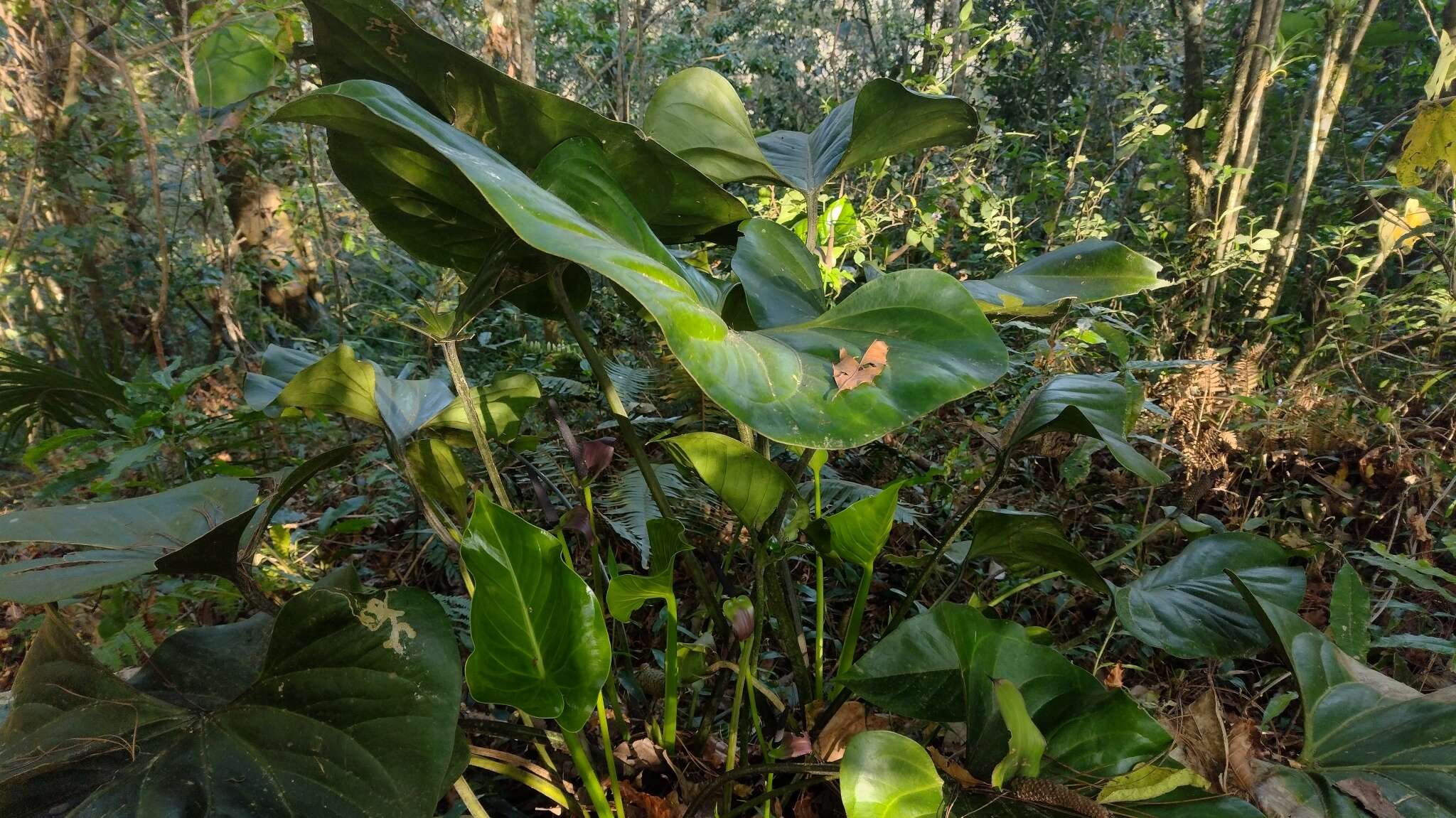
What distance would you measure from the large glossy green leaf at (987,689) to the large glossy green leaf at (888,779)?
66 millimetres

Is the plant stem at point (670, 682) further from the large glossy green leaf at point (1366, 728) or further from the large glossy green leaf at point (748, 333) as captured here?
the large glossy green leaf at point (1366, 728)

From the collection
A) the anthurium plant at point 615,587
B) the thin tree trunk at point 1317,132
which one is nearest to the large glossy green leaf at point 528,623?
the anthurium plant at point 615,587

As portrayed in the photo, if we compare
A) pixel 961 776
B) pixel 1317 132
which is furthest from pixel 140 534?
pixel 1317 132

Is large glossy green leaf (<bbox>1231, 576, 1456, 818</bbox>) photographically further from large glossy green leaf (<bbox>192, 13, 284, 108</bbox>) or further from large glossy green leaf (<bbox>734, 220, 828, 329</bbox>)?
large glossy green leaf (<bbox>192, 13, 284, 108</bbox>)

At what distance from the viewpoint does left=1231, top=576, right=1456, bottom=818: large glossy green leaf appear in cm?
→ 55

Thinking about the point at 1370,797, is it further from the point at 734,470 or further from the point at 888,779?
the point at 734,470

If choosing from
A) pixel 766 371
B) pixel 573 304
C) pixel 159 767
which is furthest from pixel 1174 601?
pixel 159 767

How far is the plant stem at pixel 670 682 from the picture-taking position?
73 cm

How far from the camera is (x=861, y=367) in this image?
1.72 ft

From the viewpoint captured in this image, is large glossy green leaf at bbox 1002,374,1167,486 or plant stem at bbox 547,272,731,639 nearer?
large glossy green leaf at bbox 1002,374,1167,486

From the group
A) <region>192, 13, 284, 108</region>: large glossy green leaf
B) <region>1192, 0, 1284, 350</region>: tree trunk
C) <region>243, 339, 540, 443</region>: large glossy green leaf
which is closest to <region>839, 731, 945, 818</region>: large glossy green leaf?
<region>243, 339, 540, 443</region>: large glossy green leaf

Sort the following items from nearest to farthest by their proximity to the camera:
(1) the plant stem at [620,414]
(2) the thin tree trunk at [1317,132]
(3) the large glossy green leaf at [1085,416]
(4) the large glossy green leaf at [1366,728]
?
(4) the large glossy green leaf at [1366,728], (3) the large glossy green leaf at [1085,416], (1) the plant stem at [620,414], (2) the thin tree trunk at [1317,132]

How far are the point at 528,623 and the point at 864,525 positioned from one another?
1.03 ft

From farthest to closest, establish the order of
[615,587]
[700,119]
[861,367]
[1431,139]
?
[1431,139], [700,119], [615,587], [861,367]
